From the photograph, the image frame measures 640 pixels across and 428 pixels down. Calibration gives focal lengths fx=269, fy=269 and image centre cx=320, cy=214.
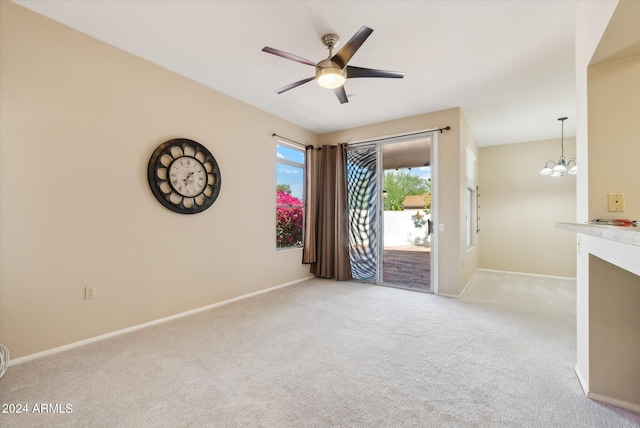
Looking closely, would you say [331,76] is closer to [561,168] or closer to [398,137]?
[398,137]

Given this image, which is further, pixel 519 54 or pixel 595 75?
pixel 519 54

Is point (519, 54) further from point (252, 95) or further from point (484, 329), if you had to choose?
point (252, 95)

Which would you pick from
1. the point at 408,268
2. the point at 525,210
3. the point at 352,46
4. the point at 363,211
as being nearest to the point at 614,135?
the point at 352,46

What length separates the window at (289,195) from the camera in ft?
14.9

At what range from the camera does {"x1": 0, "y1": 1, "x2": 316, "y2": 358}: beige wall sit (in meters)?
2.10

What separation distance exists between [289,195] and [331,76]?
8.65ft

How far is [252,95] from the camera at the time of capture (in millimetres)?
3613

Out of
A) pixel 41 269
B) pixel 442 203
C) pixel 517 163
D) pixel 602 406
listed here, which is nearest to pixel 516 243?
pixel 517 163

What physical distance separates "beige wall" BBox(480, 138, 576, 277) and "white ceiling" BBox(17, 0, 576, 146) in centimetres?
195

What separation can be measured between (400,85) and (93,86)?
3210mm

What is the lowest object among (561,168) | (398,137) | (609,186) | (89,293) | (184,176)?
(89,293)

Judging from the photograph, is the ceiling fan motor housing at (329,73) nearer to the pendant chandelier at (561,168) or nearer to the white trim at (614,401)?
the white trim at (614,401)

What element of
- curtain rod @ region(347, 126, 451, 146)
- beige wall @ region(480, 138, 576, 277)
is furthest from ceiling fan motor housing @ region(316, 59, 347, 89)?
beige wall @ region(480, 138, 576, 277)

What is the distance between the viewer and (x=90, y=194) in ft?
8.03
